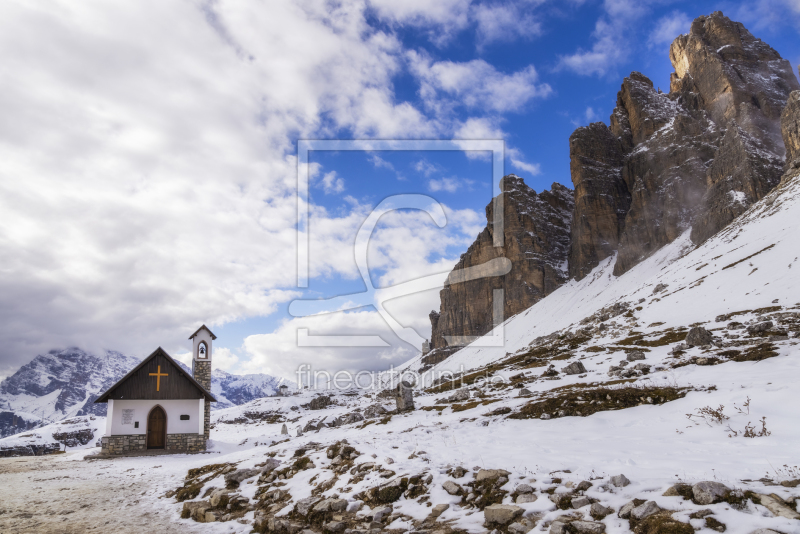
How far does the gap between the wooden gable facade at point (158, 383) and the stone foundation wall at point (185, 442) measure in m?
2.74

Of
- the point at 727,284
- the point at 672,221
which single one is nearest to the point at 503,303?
the point at 672,221

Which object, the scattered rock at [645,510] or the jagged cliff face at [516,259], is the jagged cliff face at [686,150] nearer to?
the jagged cliff face at [516,259]

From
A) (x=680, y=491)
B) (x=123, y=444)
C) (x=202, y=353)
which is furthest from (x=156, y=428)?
(x=680, y=491)

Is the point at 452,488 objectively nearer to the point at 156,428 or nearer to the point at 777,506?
the point at 777,506

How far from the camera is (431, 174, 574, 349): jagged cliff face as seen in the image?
124 metres

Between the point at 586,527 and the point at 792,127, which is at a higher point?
the point at 792,127

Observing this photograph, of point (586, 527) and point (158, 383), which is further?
point (158, 383)

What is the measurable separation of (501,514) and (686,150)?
391 ft

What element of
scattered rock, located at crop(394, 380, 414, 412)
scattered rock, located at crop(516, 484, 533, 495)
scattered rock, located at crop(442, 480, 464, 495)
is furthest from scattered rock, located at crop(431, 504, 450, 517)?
scattered rock, located at crop(394, 380, 414, 412)

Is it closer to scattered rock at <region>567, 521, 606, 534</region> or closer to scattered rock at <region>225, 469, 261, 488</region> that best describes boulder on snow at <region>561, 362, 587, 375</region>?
scattered rock at <region>225, 469, 261, 488</region>

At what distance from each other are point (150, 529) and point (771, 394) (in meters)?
16.5

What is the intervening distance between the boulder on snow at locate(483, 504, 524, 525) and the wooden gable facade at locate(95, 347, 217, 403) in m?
29.8

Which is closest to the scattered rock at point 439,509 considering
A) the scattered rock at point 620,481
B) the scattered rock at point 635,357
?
the scattered rock at point 620,481

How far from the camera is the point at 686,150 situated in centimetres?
10094
